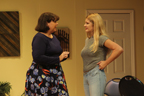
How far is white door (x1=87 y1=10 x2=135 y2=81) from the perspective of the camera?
14.5ft

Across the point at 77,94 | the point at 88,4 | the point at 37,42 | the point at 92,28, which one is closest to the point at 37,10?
the point at 88,4

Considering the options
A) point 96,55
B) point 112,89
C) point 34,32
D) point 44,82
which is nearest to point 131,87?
point 112,89

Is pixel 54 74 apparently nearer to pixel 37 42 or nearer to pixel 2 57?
pixel 37 42

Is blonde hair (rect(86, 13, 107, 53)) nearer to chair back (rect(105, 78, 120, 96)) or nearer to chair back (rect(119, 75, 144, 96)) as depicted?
chair back (rect(105, 78, 120, 96))

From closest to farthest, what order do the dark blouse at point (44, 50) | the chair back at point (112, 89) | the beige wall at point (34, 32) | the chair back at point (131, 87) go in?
the chair back at point (131, 87)
the dark blouse at point (44, 50)
the chair back at point (112, 89)
the beige wall at point (34, 32)

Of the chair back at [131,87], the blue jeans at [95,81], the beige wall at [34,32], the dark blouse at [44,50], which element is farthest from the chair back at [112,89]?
the beige wall at [34,32]

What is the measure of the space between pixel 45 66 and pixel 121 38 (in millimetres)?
2798

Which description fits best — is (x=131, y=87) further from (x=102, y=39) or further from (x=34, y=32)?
(x=34, y=32)

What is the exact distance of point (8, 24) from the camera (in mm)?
4332

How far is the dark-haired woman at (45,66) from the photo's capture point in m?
1.91

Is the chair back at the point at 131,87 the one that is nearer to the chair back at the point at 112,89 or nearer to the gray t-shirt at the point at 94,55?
the chair back at the point at 112,89

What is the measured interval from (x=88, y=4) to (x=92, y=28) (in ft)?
7.04

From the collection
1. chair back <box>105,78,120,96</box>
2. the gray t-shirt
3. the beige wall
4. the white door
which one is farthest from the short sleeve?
the white door

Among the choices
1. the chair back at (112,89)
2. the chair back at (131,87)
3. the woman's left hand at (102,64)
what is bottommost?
the chair back at (112,89)
